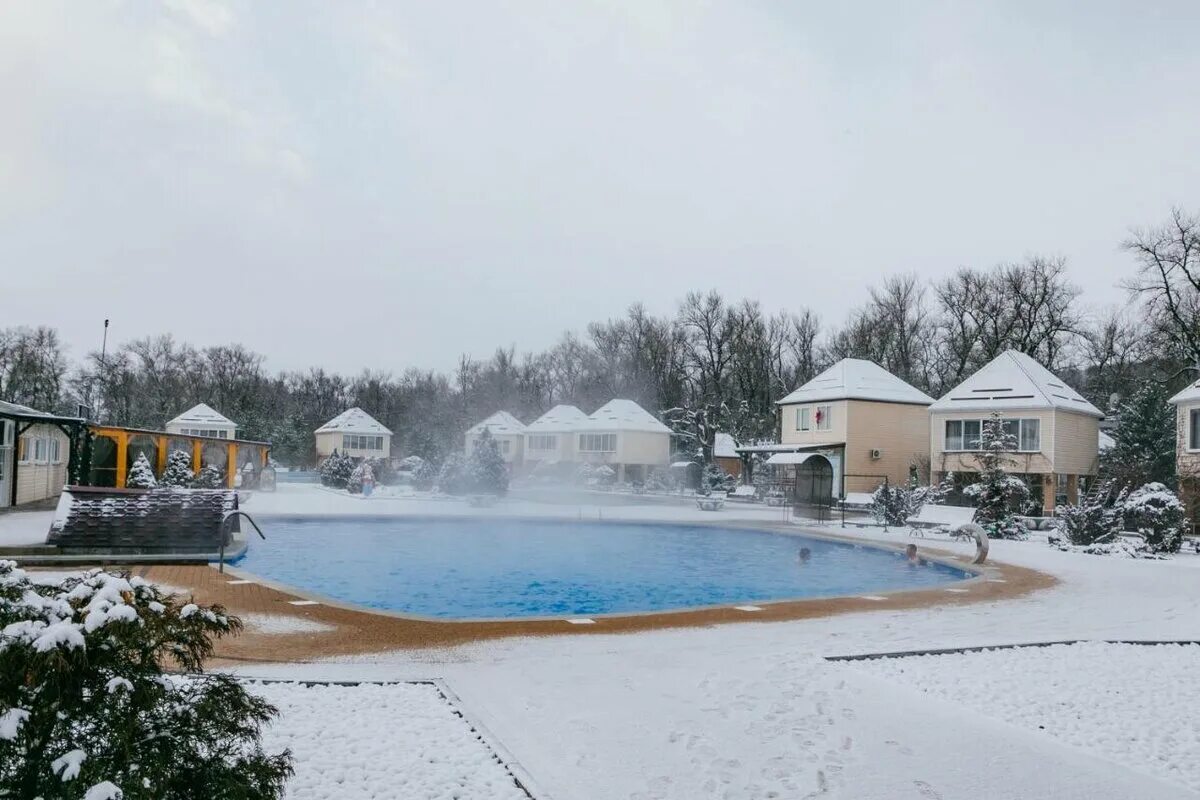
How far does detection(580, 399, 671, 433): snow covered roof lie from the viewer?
52156 mm

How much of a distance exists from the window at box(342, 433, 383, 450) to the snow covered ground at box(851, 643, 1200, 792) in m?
54.9

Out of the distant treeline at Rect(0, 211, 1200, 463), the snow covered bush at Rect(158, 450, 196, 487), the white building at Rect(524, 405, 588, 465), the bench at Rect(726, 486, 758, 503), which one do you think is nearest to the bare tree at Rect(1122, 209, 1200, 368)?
the distant treeline at Rect(0, 211, 1200, 463)

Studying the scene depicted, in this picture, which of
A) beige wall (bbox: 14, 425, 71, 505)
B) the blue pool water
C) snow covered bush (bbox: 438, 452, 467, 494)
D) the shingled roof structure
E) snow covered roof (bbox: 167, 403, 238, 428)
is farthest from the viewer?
snow covered roof (bbox: 167, 403, 238, 428)

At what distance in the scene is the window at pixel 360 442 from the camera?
194ft

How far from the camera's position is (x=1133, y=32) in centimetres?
1349

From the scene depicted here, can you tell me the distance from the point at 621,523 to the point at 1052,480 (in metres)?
16.5

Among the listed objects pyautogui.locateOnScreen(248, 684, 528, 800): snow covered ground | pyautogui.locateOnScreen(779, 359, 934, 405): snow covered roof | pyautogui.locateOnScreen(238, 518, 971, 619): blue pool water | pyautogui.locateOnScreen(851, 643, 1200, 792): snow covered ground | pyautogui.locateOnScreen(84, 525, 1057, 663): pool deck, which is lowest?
pyautogui.locateOnScreen(238, 518, 971, 619): blue pool water

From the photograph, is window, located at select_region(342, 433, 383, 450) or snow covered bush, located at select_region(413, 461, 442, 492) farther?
window, located at select_region(342, 433, 383, 450)

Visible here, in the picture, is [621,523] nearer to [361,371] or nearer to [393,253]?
[393,253]

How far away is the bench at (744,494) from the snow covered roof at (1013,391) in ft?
29.6

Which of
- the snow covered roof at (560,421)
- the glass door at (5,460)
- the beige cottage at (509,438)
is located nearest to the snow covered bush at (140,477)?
the glass door at (5,460)

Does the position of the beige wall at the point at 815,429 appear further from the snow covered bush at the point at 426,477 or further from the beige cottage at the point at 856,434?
the snow covered bush at the point at 426,477

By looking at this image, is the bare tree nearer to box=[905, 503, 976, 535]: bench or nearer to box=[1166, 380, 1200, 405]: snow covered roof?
box=[1166, 380, 1200, 405]: snow covered roof

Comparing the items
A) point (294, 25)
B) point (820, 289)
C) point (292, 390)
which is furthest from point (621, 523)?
point (292, 390)
